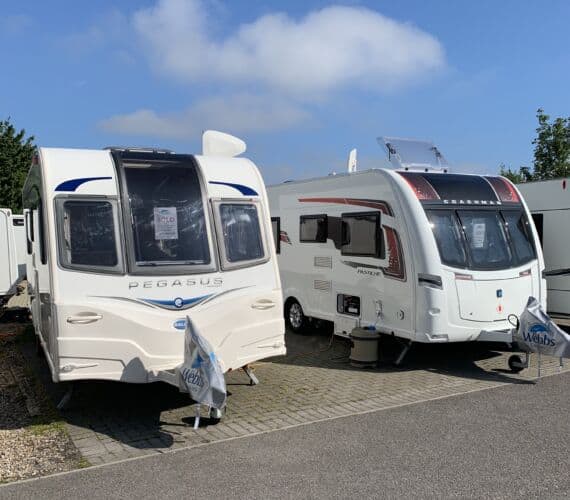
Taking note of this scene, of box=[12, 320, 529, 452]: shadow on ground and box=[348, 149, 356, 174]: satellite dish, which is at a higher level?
box=[348, 149, 356, 174]: satellite dish

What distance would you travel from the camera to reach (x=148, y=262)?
5738 mm

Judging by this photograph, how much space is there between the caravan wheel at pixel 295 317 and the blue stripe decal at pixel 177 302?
15.2 feet

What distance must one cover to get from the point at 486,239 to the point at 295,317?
3.82 meters

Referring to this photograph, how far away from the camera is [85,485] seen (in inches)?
173

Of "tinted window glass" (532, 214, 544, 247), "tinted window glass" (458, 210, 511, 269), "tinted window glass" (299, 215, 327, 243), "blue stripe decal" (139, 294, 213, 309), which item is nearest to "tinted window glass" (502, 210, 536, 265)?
"tinted window glass" (458, 210, 511, 269)

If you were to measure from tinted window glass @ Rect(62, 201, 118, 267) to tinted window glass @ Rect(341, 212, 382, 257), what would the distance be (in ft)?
12.5

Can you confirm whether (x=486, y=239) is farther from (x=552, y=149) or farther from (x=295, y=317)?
(x=552, y=149)

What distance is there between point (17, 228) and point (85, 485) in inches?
491

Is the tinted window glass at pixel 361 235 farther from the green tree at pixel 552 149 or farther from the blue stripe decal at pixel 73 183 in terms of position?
the green tree at pixel 552 149

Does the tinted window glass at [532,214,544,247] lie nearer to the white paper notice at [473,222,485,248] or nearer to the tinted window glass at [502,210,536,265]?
the tinted window glass at [502,210,536,265]

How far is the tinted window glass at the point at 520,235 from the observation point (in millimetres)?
8070


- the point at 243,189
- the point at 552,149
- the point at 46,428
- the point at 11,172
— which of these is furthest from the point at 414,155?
the point at 11,172

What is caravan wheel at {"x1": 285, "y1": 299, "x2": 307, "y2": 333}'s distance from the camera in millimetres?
10352

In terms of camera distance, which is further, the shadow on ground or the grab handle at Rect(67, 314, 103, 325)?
the shadow on ground
